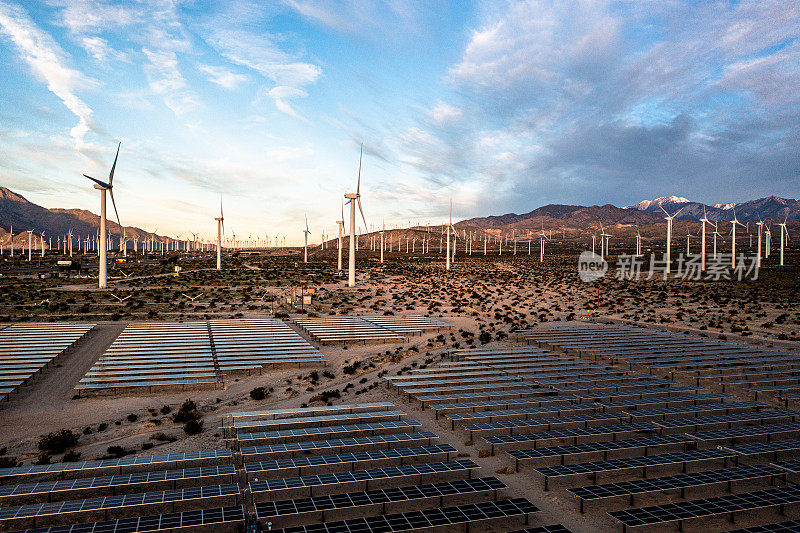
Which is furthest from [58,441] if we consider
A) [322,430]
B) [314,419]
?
[322,430]

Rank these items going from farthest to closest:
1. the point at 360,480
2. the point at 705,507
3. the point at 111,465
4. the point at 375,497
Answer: the point at 111,465 < the point at 360,480 < the point at 375,497 < the point at 705,507

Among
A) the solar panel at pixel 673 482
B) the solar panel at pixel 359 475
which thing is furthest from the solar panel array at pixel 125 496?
the solar panel at pixel 673 482

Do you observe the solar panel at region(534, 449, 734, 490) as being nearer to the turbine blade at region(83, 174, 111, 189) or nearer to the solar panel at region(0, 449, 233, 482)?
the solar panel at region(0, 449, 233, 482)

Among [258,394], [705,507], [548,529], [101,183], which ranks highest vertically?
[101,183]

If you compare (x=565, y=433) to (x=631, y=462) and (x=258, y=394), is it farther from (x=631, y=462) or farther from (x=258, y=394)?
(x=258, y=394)

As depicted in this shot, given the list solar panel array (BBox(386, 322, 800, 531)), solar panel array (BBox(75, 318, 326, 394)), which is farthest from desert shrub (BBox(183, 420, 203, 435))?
solar panel array (BBox(386, 322, 800, 531))

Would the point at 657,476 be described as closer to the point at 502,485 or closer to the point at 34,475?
the point at 502,485

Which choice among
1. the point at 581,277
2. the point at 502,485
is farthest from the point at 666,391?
the point at 581,277
